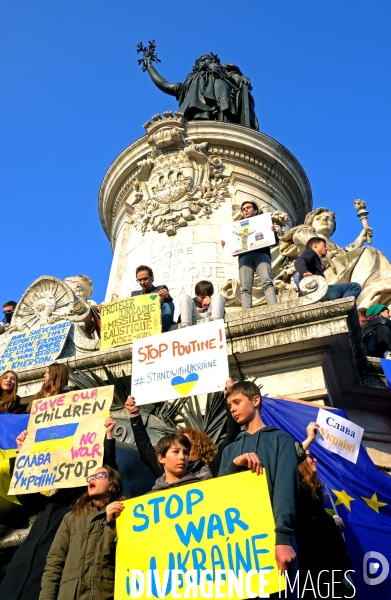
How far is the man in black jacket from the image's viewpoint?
7.84 m

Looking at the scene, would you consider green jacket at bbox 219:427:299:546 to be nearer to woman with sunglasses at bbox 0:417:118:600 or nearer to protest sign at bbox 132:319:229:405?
woman with sunglasses at bbox 0:417:118:600

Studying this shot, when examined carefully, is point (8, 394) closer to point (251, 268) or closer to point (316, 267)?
point (251, 268)

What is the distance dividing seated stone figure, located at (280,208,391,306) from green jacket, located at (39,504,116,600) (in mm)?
7628

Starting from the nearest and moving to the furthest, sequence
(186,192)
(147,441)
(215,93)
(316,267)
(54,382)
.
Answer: (147,441) → (54,382) → (316,267) → (186,192) → (215,93)

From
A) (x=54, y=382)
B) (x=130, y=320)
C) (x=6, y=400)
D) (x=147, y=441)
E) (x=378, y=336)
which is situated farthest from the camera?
(x=378, y=336)

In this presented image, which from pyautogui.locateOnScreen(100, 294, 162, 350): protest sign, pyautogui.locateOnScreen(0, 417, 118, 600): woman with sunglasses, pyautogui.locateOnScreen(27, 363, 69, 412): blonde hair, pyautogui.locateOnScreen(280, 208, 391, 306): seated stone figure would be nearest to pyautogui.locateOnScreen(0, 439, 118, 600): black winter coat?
pyautogui.locateOnScreen(0, 417, 118, 600): woman with sunglasses

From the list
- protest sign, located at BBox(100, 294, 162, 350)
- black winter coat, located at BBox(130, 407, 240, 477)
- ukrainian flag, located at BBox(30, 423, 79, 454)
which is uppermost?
protest sign, located at BBox(100, 294, 162, 350)

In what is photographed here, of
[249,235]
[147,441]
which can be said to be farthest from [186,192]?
[147,441]

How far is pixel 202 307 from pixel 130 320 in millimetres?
1064

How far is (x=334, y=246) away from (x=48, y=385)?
24.2ft

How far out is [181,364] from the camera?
567 cm

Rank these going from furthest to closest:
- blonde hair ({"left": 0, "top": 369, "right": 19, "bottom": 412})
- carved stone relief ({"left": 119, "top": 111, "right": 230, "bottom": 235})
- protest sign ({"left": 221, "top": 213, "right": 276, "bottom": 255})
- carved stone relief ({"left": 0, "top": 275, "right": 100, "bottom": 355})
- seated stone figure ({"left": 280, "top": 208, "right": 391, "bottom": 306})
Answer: carved stone relief ({"left": 119, "top": 111, "right": 230, "bottom": 235}), seated stone figure ({"left": 280, "top": 208, "right": 391, "bottom": 306}), carved stone relief ({"left": 0, "top": 275, "right": 100, "bottom": 355}), protest sign ({"left": 221, "top": 213, "right": 276, "bottom": 255}), blonde hair ({"left": 0, "top": 369, "right": 19, "bottom": 412})

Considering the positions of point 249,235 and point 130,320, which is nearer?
point 130,320

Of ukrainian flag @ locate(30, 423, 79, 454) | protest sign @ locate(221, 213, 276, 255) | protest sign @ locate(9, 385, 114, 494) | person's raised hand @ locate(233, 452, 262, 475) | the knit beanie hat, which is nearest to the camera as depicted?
person's raised hand @ locate(233, 452, 262, 475)
